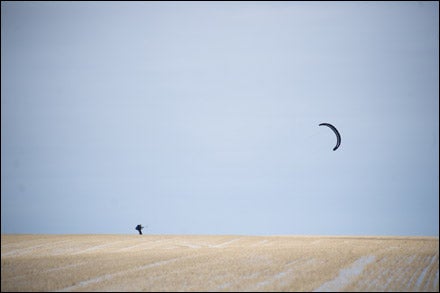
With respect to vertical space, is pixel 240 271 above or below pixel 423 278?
below

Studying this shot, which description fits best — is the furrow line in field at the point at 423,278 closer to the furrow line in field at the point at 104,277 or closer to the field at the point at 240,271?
the field at the point at 240,271

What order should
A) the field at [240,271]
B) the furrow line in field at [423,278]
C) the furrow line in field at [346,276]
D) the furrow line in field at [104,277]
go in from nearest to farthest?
the furrow line in field at [346,276]
the furrow line in field at [423,278]
the field at [240,271]
the furrow line in field at [104,277]

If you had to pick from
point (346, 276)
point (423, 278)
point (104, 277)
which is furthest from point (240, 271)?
point (423, 278)

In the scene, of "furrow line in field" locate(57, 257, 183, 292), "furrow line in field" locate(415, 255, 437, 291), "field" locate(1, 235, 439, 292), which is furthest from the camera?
"furrow line in field" locate(57, 257, 183, 292)

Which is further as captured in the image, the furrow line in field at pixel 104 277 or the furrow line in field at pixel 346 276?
the furrow line in field at pixel 104 277

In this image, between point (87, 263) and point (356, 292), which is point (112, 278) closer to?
point (87, 263)

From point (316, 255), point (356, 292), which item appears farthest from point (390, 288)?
point (316, 255)

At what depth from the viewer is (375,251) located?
2884cm

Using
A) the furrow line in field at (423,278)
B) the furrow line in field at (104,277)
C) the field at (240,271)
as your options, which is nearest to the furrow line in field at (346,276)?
the field at (240,271)

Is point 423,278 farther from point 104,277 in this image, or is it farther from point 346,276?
point 104,277

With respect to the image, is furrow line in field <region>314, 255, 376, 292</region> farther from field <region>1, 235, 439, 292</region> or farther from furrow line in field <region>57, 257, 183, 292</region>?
Result: furrow line in field <region>57, 257, 183, 292</region>

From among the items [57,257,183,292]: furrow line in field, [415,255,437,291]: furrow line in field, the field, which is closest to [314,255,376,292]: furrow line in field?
the field

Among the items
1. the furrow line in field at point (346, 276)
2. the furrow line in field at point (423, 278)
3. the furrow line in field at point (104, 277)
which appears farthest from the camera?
the furrow line in field at point (104, 277)

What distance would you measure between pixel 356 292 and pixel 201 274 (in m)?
6.85
